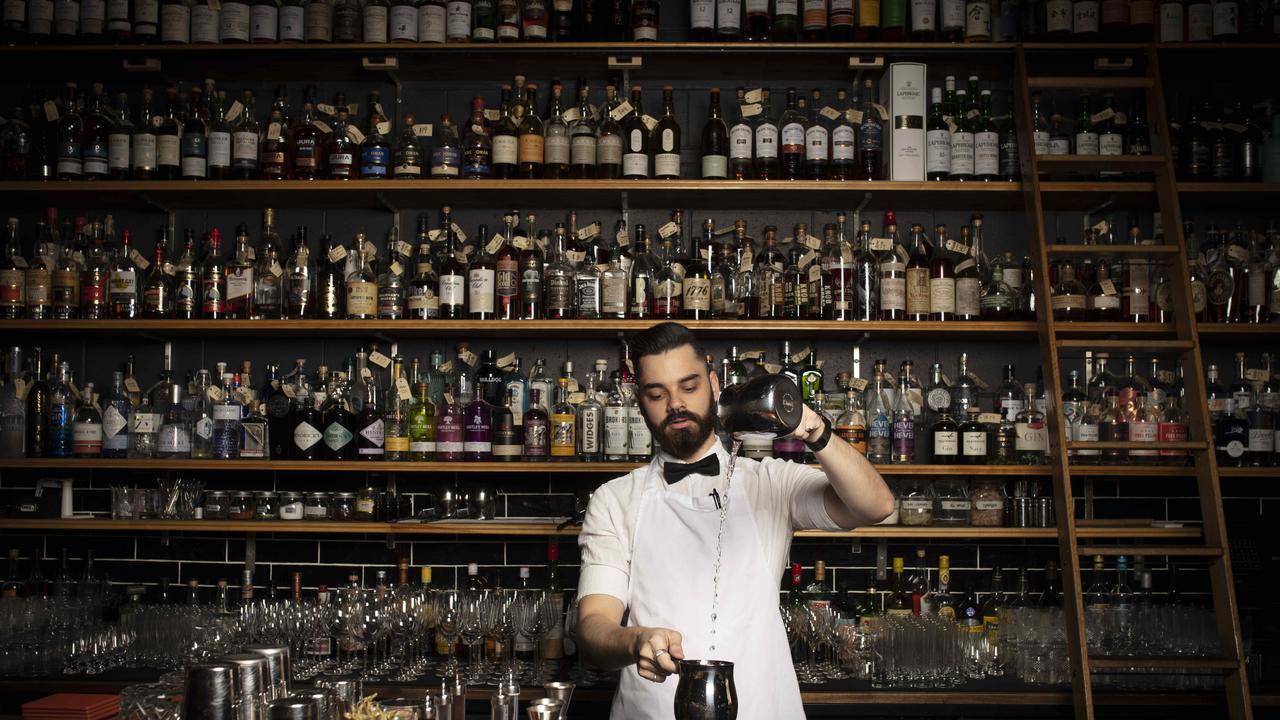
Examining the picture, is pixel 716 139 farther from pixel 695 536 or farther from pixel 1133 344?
pixel 695 536

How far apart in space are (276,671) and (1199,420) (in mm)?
2728

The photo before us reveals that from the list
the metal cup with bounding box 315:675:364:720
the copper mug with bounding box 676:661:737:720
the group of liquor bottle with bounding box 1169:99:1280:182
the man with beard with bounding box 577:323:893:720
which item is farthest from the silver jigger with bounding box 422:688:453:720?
the group of liquor bottle with bounding box 1169:99:1280:182

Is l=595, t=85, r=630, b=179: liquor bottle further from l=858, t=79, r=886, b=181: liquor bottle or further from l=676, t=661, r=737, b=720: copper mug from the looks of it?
l=676, t=661, r=737, b=720: copper mug

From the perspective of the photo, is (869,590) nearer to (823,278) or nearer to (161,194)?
(823,278)

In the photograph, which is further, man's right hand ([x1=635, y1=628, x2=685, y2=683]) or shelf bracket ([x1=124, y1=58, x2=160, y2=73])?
shelf bracket ([x1=124, y1=58, x2=160, y2=73])

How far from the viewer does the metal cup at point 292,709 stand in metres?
1.55

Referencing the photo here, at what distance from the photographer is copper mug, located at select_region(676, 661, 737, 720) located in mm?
1508

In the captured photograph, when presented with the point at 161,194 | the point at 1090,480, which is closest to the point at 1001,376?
the point at 1090,480

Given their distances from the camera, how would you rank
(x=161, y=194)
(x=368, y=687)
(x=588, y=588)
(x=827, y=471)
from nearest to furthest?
(x=827, y=471) < (x=588, y=588) < (x=368, y=687) < (x=161, y=194)

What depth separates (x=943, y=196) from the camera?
365cm

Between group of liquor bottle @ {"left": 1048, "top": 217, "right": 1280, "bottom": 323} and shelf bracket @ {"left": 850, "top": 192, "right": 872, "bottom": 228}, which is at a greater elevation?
shelf bracket @ {"left": 850, "top": 192, "right": 872, "bottom": 228}

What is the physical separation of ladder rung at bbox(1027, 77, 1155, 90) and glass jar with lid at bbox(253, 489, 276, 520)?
2.72 m

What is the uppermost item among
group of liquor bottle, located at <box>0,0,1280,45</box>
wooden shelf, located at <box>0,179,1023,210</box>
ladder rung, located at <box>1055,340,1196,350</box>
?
group of liquor bottle, located at <box>0,0,1280,45</box>

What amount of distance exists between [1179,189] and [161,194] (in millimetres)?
3232
